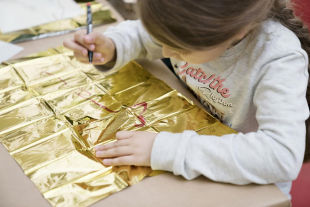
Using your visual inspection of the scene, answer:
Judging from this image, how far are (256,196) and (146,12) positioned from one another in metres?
0.34

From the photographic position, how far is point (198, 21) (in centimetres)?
50

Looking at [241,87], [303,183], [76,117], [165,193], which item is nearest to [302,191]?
[303,183]

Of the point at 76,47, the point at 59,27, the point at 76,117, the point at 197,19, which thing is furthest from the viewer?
the point at 59,27

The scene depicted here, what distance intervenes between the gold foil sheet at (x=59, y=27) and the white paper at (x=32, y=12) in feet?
0.07

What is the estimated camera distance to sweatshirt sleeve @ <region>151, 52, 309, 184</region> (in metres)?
0.53

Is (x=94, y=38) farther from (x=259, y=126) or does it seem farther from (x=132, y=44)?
(x=259, y=126)

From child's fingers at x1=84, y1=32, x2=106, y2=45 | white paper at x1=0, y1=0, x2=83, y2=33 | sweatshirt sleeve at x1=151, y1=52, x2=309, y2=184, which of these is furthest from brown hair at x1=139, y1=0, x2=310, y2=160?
white paper at x1=0, y1=0, x2=83, y2=33

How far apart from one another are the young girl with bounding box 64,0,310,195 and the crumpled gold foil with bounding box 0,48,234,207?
4 centimetres

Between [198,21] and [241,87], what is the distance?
0.73 ft

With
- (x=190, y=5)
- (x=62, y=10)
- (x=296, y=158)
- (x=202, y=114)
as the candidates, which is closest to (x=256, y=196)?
(x=296, y=158)

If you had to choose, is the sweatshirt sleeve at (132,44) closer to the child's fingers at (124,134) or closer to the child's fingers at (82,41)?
→ the child's fingers at (82,41)

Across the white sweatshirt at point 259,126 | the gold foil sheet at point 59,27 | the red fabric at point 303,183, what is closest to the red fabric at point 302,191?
the red fabric at point 303,183

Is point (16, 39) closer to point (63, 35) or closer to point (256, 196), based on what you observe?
point (63, 35)

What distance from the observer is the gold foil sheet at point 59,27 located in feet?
2.99
